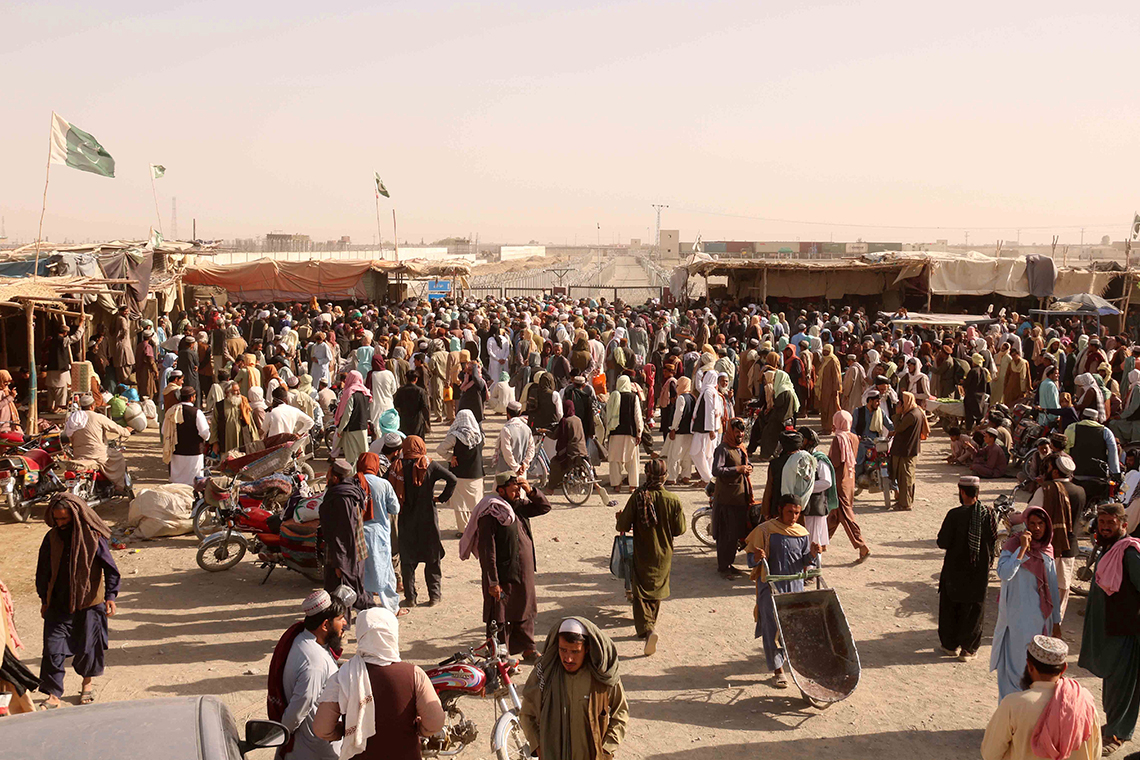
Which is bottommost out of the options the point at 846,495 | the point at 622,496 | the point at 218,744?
the point at 622,496

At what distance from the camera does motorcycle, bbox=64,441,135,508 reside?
990 cm

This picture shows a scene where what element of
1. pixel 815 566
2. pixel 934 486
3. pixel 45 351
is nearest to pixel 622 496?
pixel 934 486

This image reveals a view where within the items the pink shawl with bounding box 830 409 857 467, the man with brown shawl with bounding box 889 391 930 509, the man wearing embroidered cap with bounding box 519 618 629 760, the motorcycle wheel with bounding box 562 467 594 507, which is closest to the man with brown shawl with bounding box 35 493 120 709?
the man wearing embroidered cap with bounding box 519 618 629 760

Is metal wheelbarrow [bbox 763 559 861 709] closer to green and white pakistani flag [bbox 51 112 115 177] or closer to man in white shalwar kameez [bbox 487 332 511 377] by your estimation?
man in white shalwar kameez [bbox 487 332 511 377]

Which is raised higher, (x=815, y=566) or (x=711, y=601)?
(x=815, y=566)

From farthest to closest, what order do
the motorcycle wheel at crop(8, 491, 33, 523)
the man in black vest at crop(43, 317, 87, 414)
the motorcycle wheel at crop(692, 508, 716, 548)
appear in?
the man in black vest at crop(43, 317, 87, 414) → the motorcycle wheel at crop(8, 491, 33, 523) → the motorcycle wheel at crop(692, 508, 716, 548)

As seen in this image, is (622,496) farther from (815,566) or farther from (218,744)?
(218,744)

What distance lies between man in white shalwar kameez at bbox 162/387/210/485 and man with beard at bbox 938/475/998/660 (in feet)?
24.6

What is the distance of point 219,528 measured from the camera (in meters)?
9.37

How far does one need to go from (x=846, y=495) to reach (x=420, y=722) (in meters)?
5.82

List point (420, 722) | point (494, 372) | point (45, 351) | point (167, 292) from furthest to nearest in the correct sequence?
point (167, 292) → point (494, 372) → point (45, 351) → point (420, 722)

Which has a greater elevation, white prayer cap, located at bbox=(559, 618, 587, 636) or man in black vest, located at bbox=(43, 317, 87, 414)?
white prayer cap, located at bbox=(559, 618, 587, 636)

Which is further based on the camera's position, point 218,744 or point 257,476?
point 257,476

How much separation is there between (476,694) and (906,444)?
6921mm
